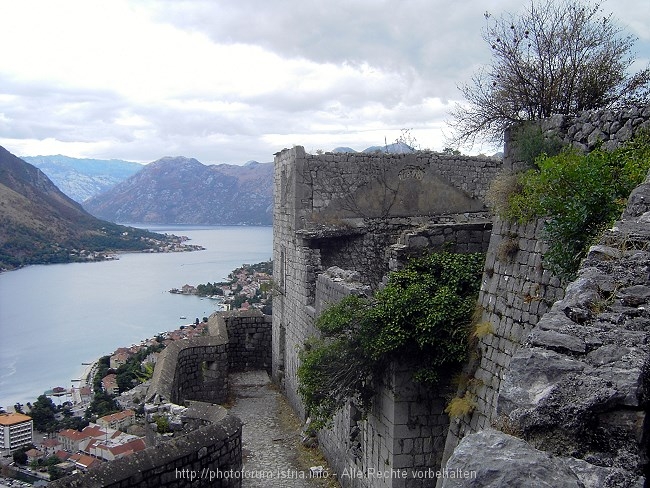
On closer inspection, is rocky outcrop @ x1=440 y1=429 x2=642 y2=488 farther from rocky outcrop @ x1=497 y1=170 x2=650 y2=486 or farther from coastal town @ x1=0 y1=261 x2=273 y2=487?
coastal town @ x1=0 y1=261 x2=273 y2=487

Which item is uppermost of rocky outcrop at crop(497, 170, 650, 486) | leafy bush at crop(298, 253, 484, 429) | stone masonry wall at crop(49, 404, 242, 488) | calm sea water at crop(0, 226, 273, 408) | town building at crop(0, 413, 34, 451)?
rocky outcrop at crop(497, 170, 650, 486)

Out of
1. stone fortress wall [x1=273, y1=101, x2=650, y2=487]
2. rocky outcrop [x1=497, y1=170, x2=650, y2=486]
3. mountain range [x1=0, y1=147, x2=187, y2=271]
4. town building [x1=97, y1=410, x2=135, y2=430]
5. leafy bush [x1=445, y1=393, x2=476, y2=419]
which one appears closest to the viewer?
rocky outcrop [x1=497, y1=170, x2=650, y2=486]

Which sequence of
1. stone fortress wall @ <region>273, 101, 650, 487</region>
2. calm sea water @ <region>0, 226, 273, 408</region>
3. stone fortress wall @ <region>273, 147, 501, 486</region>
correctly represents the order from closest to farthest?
stone fortress wall @ <region>273, 101, 650, 487</region> < stone fortress wall @ <region>273, 147, 501, 486</region> < calm sea water @ <region>0, 226, 273, 408</region>

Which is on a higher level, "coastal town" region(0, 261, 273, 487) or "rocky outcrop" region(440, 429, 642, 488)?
"rocky outcrop" region(440, 429, 642, 488)

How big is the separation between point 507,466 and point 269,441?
10758mm

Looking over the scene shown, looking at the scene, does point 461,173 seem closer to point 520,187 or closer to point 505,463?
point 520,187

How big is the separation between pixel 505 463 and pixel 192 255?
9052 cm

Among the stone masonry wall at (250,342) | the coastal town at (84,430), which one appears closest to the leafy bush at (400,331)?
the coastal town at (84,430)

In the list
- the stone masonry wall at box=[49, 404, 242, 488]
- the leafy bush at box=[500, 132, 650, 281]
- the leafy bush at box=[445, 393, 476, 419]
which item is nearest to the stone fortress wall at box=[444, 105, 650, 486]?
the leafy bush at box=[500, 132, 650, 281]

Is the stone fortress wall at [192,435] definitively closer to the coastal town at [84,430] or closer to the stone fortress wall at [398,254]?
the coastal town at [84,430]

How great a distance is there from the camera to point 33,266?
68312 millimetres

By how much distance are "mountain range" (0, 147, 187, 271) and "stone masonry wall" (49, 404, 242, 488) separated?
65315mm

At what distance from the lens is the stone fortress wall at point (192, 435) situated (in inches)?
236

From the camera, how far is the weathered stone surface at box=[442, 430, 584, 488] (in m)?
2.12
